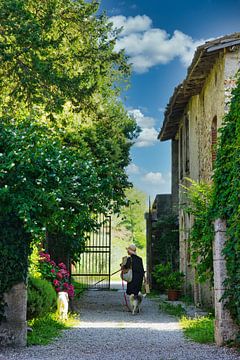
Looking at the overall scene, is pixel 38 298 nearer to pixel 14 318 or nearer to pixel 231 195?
pixel 14 318

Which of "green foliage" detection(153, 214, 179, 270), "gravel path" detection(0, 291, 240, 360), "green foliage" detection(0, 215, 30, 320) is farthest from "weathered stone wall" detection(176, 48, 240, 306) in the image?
"green foliage" detection(0, 215, 30, 320)

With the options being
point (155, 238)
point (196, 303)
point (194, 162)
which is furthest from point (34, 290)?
point (155, 238)

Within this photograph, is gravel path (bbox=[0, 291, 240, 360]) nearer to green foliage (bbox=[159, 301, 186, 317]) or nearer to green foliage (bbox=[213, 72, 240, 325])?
green foliage (bbox=[159, 301, 186, 317])

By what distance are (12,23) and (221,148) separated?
6.06 m

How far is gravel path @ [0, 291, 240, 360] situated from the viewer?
7996 mm

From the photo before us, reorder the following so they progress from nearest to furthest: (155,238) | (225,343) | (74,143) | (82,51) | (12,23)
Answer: (225,343), (12,23), (82,51), (74,143), (155,238)

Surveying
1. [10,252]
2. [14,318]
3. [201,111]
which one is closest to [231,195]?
[10,252]

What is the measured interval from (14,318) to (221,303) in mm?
2976

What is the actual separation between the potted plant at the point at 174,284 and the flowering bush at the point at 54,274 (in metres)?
5.61

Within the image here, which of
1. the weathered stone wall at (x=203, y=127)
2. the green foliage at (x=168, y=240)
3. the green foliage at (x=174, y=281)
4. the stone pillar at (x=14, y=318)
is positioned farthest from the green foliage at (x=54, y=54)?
the green foliage at (x=168, y=240)

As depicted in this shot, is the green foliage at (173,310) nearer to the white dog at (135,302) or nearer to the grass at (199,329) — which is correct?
the white dog at (135,302)

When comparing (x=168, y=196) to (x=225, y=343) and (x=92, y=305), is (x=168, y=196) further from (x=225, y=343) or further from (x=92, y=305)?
(x=225, y=343)

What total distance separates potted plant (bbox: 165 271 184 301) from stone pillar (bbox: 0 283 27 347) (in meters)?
11.0

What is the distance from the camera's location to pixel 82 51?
15.3 m
